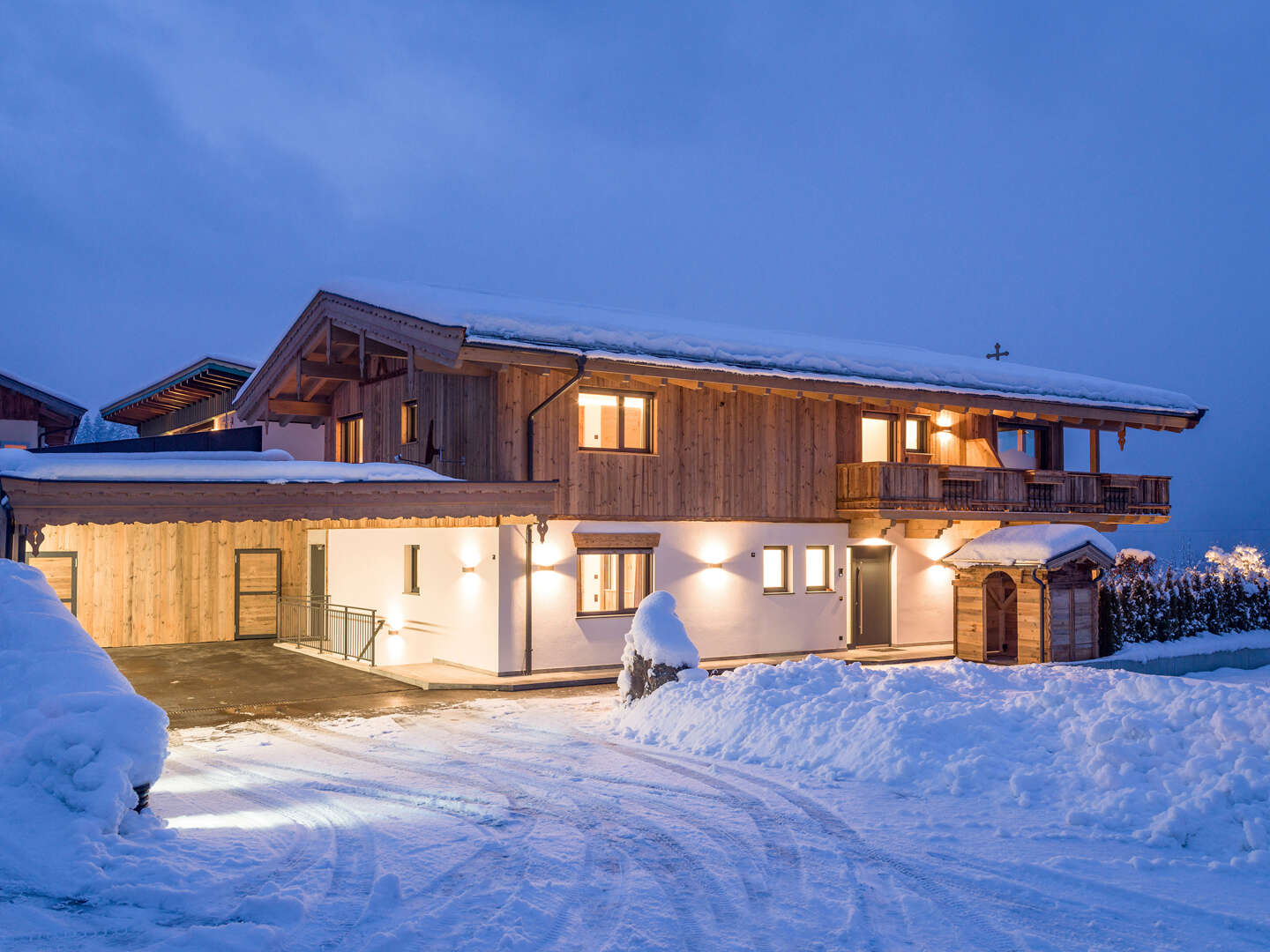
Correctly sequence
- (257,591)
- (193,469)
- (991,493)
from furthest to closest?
(257,591), (991,493), (193,469)

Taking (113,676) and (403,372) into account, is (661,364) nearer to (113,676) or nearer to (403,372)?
(403,372)

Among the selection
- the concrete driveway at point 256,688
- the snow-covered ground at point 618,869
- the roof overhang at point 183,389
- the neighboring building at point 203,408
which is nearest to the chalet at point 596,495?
the neighboring building at point 203,408

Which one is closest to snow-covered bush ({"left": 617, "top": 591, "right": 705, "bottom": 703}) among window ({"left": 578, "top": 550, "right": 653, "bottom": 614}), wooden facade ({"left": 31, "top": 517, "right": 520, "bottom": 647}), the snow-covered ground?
the snow-covered ground

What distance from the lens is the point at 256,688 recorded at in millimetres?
Answer: 16188

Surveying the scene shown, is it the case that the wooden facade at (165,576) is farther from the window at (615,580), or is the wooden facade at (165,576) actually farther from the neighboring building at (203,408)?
the window at (615,580)

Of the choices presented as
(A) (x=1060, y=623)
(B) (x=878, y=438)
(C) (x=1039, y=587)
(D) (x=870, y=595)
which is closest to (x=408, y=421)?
(B) (x=878, y=438)

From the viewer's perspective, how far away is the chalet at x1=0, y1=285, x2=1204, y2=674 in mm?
17125

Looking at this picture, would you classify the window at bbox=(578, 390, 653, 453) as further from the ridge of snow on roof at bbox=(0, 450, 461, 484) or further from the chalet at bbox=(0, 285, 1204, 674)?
the ridge of snow on roof at bbox=(0, 450, 461, 484)

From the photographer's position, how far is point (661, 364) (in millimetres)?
18109

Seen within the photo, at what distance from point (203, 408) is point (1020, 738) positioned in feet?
89.9

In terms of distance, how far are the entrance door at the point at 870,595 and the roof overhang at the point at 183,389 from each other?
17378 millimetres

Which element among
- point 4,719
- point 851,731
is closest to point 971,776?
point 851,731

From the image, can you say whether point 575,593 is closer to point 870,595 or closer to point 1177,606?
point 870,595

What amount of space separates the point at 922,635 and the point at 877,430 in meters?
4.83
